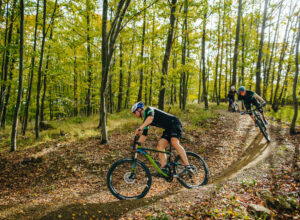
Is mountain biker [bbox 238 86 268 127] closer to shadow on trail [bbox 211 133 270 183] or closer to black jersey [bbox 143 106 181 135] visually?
shadow on trail [bbox 211 133 270 183]

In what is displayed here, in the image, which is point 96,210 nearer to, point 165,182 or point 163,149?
point 163,149

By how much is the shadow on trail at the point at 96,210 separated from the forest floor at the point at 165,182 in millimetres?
24

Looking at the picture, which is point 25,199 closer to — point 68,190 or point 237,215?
point 68,190

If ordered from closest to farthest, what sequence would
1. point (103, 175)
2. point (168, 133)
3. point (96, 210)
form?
point (96, 210) → point (168, 133) → point (103, 175)

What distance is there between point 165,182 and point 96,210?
299 cm

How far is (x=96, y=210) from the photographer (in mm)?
4184

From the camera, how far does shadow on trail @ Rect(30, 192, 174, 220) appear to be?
3.97 m

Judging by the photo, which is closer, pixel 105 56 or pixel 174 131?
pixel 174 131

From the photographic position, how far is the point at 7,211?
445 cm

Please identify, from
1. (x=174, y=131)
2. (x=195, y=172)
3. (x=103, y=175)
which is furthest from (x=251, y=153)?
(x=103, y=175)

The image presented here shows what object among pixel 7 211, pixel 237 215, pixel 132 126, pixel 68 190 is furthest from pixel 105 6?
pixel 237 215

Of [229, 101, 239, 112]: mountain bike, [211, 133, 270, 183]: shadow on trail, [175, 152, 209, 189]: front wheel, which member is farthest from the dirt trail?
[229, 101, 239, 112]: mountain bike

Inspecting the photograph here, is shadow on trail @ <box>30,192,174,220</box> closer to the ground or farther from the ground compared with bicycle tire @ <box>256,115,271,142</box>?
closer to the ground

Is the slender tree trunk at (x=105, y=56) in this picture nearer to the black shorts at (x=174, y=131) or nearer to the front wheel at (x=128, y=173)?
the front wheel at (x=128, y=173)
